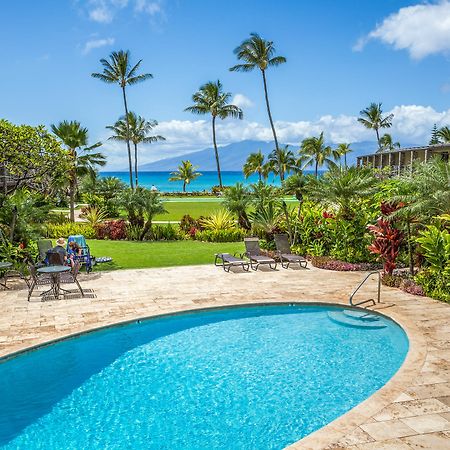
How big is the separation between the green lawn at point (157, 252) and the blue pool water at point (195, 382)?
6.33 metres

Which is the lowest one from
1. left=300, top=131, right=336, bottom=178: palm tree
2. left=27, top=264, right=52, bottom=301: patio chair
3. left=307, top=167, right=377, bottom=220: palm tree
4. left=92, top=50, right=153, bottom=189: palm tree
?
left=27, top=264, right=52, bottom=301: patio chair

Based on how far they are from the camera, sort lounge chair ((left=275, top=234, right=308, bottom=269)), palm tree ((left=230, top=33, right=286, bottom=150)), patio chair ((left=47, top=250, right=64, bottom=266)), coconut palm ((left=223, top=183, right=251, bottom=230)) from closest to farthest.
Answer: patio chair ((left=47, top=250, right=64, bottom=266)) → lounge chair ((left=275, top=234, right=308, bottom=269)) → coconut palm ((left=223, top=183, right=251, bottom=230)) → palm tree ((left=230, top=33, right=286, bottom=150))

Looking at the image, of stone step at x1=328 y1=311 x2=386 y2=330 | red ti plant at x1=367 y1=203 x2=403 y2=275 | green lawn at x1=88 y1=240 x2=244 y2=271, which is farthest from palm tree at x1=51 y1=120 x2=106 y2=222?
stone step at x1=328 y1=311 x2=386 y2=330

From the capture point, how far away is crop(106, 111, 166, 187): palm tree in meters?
58.5

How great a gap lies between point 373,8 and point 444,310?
36.4ft

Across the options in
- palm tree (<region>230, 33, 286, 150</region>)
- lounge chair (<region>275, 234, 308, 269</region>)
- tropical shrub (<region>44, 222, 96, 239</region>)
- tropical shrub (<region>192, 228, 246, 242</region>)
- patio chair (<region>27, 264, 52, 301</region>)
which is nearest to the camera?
patio chair (<region>27, 264, 52, 301</region>)

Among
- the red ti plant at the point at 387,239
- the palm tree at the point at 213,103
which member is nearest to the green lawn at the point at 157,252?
the red ti plant at the point at 387,239

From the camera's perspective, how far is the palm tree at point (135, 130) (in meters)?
58.5

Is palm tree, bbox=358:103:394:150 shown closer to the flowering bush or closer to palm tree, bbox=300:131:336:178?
palm tree, bbox=300:131:336:178

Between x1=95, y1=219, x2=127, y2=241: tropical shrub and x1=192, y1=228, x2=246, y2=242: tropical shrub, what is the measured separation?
137 inches

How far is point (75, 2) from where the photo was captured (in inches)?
555

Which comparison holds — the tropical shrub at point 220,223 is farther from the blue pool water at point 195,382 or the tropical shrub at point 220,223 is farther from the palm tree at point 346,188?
the blue pool water at point 195,382

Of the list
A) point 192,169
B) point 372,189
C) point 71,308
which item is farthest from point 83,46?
point 192,169

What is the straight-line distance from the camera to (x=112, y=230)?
75.9ft
